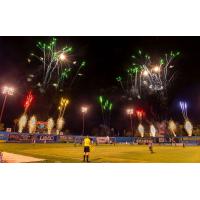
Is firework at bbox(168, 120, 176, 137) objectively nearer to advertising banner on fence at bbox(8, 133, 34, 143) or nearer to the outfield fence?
the outfield fence

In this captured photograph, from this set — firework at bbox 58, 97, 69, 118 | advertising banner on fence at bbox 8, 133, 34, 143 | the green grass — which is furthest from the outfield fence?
the green grass

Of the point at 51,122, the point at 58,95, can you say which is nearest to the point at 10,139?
the point at 58,95

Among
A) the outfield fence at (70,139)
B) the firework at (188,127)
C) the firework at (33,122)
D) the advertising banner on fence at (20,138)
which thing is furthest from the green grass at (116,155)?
the firework at (188,127)

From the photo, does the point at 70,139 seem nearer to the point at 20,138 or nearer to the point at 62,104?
the point at 62,104

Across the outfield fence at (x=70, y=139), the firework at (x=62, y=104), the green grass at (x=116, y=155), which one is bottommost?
the green grass at (x=116, y=155)

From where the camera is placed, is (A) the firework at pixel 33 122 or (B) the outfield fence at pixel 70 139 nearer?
(B) the outfield fence at pixel 70 139

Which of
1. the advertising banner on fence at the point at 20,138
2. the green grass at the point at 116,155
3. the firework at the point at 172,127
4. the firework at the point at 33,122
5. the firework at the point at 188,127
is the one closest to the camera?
the green grass at the point at 116,155

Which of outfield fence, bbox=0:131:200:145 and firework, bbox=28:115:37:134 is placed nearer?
outfield fence, bbox=0:131:200:145

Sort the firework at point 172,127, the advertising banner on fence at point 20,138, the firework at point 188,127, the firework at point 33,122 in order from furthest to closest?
the firework at point 172,127 → the firework at point 188,127 → the firework at point 33,122 → the advertising banner on fence at point 20,138

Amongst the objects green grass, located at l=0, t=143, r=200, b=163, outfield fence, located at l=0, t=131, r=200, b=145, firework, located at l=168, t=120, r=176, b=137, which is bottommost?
green grass, located at l=0, t=143, r=200, b=163

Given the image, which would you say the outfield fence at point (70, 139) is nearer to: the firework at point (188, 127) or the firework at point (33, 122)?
the firework at point (33, 122)
